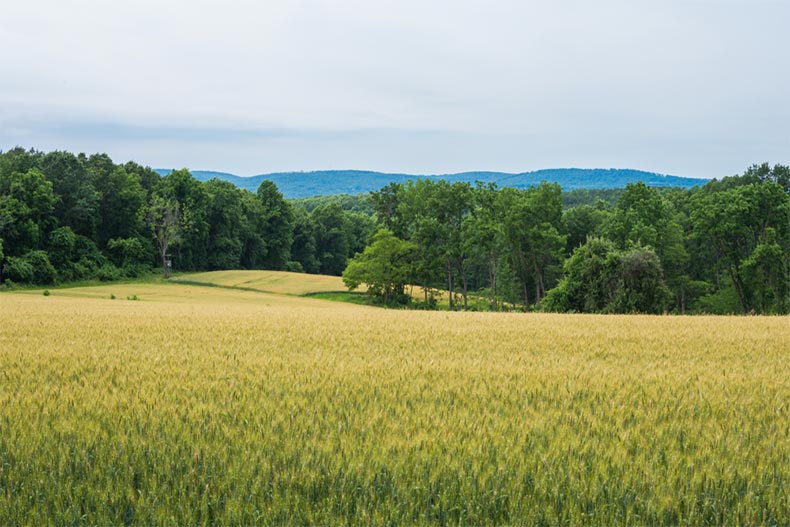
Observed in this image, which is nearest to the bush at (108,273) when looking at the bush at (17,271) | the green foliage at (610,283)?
the bush at (17,271)

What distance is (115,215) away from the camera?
306 feet

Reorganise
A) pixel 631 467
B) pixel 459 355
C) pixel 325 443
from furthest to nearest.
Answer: pixel 459 355, pixel 325 443, pixel 631 467

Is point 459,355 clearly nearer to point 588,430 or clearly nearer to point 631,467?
point 588,430

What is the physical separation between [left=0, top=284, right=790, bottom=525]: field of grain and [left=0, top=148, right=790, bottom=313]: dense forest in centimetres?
4190

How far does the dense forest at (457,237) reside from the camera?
5769 cm

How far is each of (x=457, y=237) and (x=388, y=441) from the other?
70.9m

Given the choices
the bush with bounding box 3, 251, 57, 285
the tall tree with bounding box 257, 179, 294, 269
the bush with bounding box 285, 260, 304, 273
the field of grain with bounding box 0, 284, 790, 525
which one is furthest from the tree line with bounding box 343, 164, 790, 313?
the field of grain with bounding box 0, 284, 790, 525

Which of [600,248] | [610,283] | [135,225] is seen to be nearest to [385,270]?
[600,248]

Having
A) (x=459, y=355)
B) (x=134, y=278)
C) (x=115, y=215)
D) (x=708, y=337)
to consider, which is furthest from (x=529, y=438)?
(x=115, y=215)

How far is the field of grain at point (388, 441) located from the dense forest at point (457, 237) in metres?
41.9

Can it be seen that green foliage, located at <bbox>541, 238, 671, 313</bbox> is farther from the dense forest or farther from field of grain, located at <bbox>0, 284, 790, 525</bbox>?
field of grain, located at <bbox>0, 284, 790, 525</bbox>

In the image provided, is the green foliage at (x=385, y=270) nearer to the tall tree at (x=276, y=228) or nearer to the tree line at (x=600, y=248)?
the tree line at (x=600, y=248)

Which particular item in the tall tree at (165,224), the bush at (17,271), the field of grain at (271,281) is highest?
the tall tree at (165,224)

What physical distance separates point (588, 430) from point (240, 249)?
102 m
